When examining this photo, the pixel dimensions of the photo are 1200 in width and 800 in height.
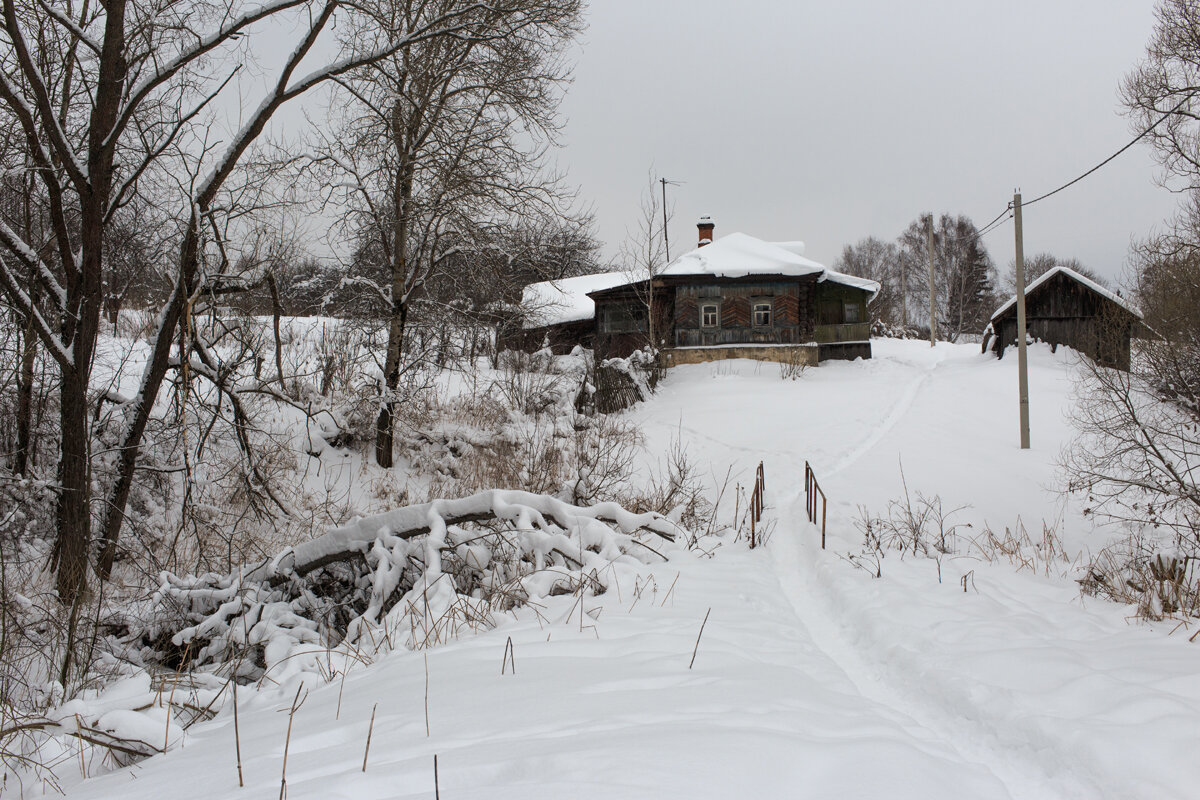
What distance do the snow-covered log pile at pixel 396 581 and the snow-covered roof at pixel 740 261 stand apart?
22.8 m

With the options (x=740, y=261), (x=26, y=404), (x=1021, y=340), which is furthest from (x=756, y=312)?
(x=26, y=404)

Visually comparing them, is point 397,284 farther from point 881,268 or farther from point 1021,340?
point 881,268

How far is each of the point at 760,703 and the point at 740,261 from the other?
27.5m

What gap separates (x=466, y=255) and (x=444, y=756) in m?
10.5

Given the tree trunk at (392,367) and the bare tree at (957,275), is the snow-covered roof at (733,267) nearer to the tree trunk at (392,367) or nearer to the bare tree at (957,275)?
the tree trunk at (392,367)

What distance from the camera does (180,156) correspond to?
23.6 feet

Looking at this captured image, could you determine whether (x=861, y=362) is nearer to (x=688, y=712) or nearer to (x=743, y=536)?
→ (x=743, y=536)

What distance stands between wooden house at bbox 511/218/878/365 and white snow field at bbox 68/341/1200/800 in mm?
21751

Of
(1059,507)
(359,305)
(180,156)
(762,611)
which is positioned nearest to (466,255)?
(359,305)

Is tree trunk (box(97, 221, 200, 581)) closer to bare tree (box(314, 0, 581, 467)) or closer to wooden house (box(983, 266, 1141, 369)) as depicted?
bare tree (box(314, 0, 581, 467))

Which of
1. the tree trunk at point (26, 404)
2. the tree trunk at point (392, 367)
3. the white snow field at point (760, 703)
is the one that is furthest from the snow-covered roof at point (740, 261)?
the tree trunk at point (26, 404)

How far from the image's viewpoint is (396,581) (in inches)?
193

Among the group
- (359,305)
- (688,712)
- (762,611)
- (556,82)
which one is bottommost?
(762,611)

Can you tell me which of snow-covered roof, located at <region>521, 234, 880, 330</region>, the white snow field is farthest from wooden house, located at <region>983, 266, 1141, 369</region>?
the white snow field
